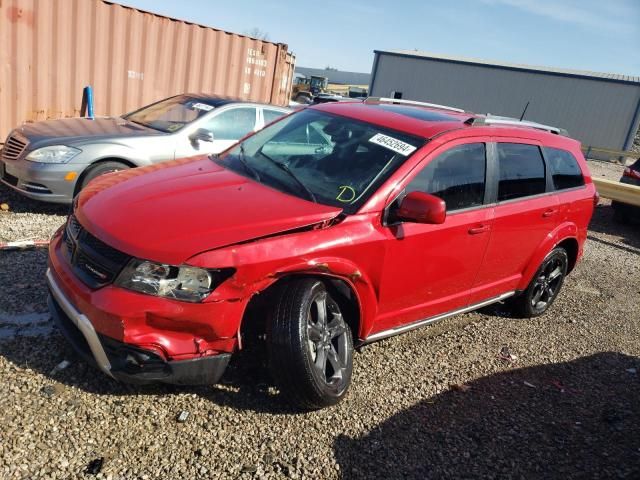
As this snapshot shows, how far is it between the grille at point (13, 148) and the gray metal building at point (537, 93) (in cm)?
3202

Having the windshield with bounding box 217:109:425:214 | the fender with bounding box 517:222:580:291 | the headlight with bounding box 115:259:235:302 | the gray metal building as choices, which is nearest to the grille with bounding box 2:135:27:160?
the windshield with bounding box 217:109:425:214

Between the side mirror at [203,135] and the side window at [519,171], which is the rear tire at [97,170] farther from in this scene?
the side window at [519,171]

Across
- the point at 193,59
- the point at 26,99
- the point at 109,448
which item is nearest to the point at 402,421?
the point at 109,448

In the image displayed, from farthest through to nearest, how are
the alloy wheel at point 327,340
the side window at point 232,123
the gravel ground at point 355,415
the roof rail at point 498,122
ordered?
the side window at point 232,123 < the roof rail at point 498,122 < the alloy wheel at point 327,340 < the gravel ground at point 355,415

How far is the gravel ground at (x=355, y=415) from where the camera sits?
268 centimetres

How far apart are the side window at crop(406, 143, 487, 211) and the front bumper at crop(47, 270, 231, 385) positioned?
1.64 meters

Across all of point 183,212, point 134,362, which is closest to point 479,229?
point 183,212

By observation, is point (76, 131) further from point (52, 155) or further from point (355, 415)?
point (355, 415)

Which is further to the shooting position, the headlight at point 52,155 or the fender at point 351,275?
the headlight at point 52,155

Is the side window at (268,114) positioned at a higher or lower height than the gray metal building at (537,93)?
lower

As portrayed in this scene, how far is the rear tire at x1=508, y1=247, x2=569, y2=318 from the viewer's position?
5.00 meters

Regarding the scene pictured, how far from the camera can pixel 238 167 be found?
3.84 meters

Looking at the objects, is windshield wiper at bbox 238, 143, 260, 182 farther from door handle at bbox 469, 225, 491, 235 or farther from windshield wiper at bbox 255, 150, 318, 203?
door handle at bbox 469, 225, 491, 235

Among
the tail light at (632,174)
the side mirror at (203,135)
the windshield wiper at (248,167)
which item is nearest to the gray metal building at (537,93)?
the tail light at (632,174)
